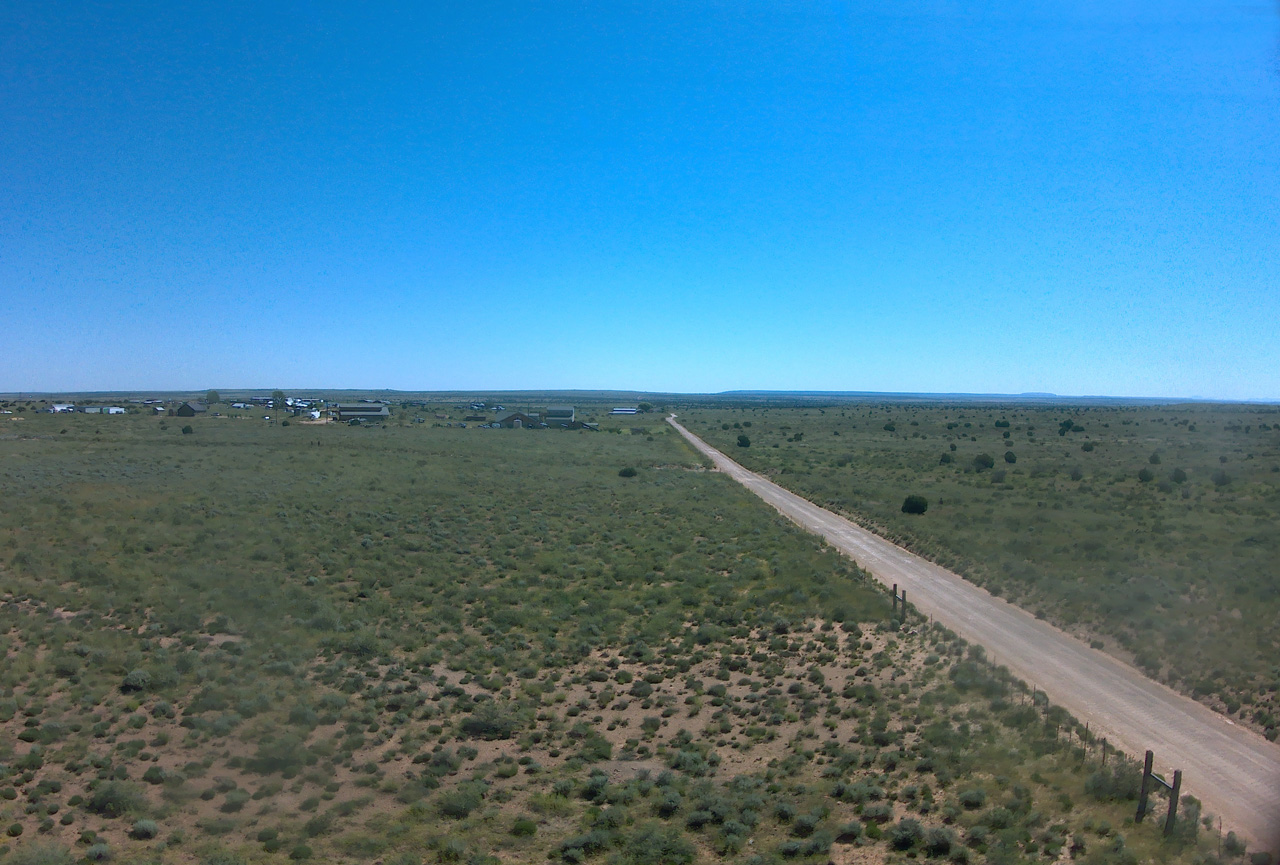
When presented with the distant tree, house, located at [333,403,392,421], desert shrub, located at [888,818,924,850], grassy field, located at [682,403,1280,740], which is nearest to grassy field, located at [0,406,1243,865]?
desert shrub, located at [888,818,924,850]

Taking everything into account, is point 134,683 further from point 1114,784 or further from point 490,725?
point 1114,784

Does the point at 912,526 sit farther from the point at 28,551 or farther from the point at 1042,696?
the point at 28,551

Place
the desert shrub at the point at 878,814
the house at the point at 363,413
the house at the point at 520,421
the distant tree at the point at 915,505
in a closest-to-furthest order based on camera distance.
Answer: the desert shrub at the point at 878,814, the distant tree at the point at 915,505, the house at the point at 520,421, the house at the point at 363,413

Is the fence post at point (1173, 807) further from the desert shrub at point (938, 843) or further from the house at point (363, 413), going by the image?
the house at point (363, 413)

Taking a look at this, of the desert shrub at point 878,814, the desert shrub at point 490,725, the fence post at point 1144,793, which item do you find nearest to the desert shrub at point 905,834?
the desert shrub at point 878,814

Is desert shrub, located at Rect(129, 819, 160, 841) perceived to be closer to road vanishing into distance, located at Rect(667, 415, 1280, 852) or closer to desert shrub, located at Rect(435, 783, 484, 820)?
desert shrub, located at Rect(435, 783, 484, 820)
